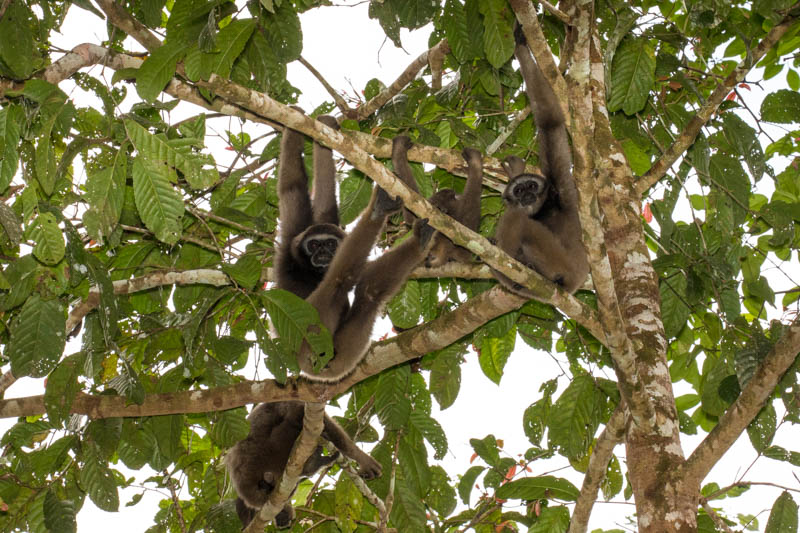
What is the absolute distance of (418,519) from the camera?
5449 millimetres

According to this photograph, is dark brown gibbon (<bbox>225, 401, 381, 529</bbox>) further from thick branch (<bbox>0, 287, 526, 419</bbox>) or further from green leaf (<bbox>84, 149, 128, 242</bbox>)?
green leaf (<bbox>84, 149, 128, 242</bbox>)

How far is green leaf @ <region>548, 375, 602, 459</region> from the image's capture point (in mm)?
5309

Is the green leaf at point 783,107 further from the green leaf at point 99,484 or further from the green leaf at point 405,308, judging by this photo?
the green leaf at point 99,484

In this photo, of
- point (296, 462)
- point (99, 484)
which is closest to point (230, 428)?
point (296, 462)

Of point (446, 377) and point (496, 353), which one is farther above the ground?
point (496, 353)

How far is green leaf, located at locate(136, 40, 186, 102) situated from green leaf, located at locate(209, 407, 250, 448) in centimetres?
277

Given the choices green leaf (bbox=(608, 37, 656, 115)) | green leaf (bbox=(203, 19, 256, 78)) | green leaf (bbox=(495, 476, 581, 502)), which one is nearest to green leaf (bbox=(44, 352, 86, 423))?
green leaf (bbox=(203, 19, 256, 78))

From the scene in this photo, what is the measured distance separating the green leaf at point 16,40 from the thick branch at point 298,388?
7.47 feet

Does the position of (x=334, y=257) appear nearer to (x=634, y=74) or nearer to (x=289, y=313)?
(x=289, y=313)

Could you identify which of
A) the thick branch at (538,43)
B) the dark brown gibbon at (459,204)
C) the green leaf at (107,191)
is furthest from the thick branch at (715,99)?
the green leaf at (107,191)

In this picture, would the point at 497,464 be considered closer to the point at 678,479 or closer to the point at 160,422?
the point at 678,479

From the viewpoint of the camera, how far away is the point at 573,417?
211 inches

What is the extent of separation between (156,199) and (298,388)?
7.71 ft

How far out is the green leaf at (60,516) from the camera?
458 cm
